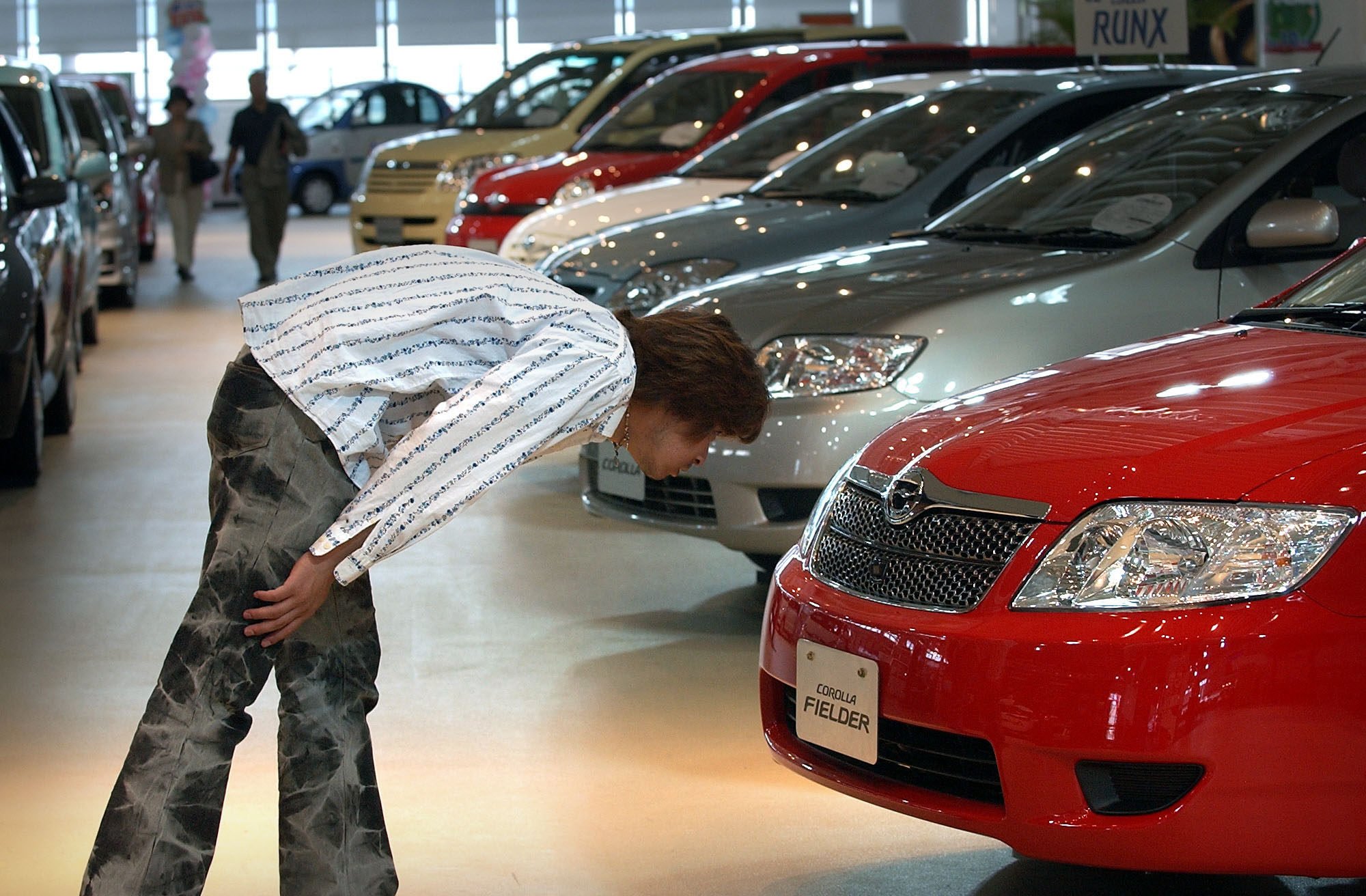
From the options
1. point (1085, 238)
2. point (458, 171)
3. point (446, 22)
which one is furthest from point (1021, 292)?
point (446, 22)

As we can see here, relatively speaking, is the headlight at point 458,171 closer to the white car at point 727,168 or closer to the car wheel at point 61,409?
the white car at point 727,168

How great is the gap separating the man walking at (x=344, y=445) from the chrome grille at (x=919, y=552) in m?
0.41

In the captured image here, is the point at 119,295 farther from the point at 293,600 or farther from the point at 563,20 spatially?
the point at 563,20

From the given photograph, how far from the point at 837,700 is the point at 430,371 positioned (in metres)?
0.88

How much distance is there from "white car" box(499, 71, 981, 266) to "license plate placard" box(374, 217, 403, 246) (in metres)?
5.34

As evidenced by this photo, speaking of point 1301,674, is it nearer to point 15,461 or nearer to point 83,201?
point 15,461

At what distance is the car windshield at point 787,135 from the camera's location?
812 centimetres

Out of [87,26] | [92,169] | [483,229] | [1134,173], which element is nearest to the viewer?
[1134,173]

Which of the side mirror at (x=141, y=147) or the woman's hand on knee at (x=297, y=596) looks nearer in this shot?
the woman's hand on knee at (x=297, y=596)

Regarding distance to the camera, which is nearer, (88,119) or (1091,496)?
(1091,496)

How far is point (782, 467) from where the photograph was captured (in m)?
4.46

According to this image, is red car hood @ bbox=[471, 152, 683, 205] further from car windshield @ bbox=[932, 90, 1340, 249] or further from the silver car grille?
the silver car grille

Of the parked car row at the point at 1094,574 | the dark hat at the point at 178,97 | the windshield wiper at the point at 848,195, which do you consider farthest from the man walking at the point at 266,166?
the parked car row at the point at 1094,574

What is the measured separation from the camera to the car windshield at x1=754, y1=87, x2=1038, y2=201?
6582 millimetres
